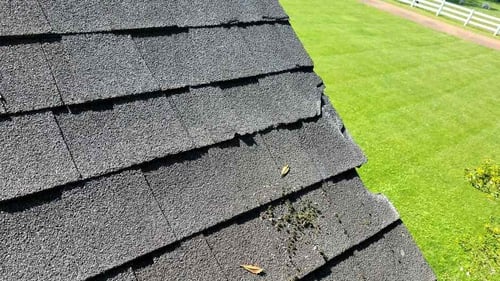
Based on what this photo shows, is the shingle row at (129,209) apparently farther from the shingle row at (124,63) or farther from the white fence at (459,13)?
the white fence at (459,13)

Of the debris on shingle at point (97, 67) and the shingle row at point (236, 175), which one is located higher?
the debris on shingle at point (97, 67)

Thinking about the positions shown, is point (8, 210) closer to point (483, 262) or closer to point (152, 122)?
point (152, 122)

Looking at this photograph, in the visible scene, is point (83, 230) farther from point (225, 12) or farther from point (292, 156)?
point (225, 12)

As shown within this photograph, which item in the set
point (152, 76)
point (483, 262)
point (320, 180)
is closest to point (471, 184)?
point (483, 262)

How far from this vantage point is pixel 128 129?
59.2 inches

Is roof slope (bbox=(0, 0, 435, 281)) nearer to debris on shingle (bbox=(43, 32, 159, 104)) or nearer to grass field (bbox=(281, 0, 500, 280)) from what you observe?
debris on shingle (bbox=(43, 32, 159, 104))

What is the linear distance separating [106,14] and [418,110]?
11.3 metres

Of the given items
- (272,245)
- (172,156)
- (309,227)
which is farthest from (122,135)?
(309,227)

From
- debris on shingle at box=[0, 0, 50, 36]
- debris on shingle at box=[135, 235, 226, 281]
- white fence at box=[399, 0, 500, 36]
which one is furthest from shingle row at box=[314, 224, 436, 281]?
white fence at box=[399, 0, 500, 36]

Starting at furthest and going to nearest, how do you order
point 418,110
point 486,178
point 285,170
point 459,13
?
point 459,13
point 418,110
point 486,178
point 285,170

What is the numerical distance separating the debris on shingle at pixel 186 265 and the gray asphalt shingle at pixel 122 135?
352mm

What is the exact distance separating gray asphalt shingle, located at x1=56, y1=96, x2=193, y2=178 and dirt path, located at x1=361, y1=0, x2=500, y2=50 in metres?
23.4

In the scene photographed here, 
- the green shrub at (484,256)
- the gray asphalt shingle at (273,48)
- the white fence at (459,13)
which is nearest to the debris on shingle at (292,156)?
the gray asphalt shingle at (273,48)

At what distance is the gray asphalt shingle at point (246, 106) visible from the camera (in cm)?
170
